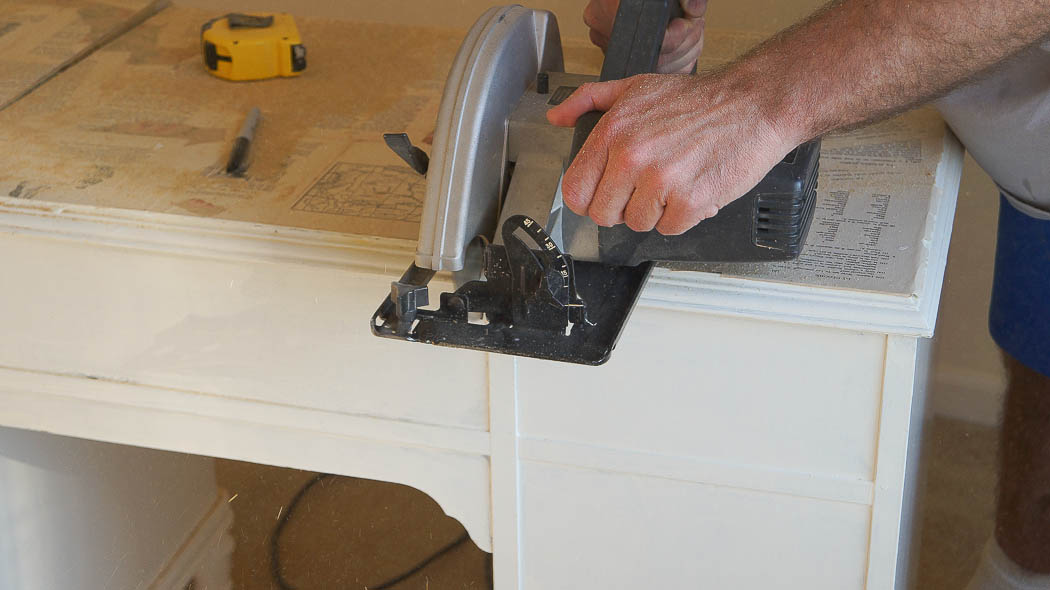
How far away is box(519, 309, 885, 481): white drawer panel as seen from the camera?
2.77 ft

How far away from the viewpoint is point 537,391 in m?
0.93

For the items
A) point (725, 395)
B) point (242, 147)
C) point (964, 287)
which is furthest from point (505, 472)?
point (964, 287)

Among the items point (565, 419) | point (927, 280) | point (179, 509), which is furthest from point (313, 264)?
point (179, 509)

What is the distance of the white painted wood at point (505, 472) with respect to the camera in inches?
36.4

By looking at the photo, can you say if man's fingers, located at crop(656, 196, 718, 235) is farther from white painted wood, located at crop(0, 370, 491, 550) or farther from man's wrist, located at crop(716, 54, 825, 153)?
white painted wood, located at crop(0, 370, 491, 550)

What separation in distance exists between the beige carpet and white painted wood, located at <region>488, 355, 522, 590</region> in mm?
215

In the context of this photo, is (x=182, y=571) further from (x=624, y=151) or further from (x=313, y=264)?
(x=624, y=151)

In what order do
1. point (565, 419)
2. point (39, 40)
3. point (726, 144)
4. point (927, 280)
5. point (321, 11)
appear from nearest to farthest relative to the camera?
1. point (726, 144)
2. point (927, 280)
3. point (565, 419)
4. point (39, 40)
5. point (321, 11)

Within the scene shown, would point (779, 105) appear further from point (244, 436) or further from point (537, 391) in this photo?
point (244, 436)

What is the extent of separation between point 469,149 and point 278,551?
758 mm

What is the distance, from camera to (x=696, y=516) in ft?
3.12

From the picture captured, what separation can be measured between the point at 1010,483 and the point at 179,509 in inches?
45.4

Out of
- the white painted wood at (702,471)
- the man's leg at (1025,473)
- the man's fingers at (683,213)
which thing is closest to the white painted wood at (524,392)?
the white painted wood at (702,471)

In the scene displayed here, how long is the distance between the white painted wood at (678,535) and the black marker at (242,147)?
43cm
